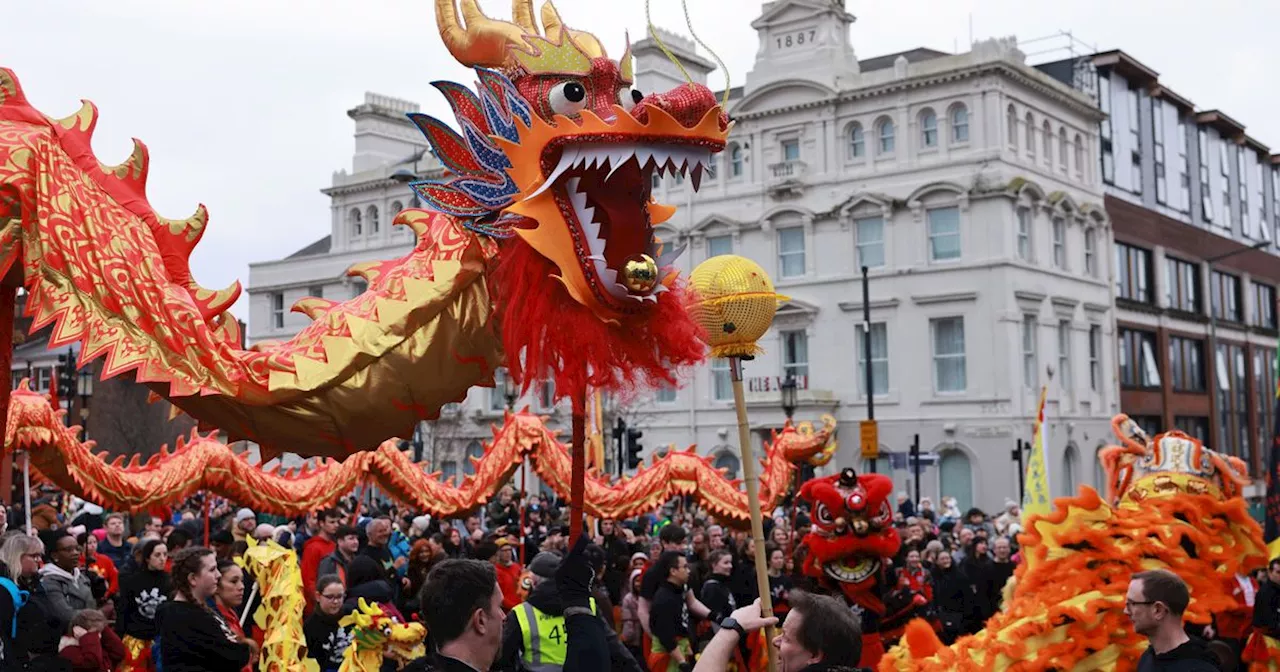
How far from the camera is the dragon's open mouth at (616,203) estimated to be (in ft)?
17.7

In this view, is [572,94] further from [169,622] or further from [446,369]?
[169,622]

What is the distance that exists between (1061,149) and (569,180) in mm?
35522

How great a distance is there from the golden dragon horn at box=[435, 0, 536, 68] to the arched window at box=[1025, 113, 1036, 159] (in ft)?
108

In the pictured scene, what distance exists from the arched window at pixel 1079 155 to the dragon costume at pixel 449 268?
3609cm

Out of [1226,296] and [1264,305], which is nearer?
[1226,296]

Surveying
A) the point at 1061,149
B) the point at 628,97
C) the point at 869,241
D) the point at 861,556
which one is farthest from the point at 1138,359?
the point at 628,97

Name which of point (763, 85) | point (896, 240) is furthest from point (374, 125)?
point (896, 240)

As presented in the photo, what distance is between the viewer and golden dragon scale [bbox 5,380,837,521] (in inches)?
357

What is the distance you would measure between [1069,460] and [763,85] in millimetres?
13515

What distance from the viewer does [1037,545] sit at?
719 cm

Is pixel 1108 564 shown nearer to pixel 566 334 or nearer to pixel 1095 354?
pixel 566 334

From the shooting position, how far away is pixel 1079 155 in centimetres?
3966

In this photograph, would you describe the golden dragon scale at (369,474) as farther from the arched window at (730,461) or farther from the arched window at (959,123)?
the arched window at (730,461)

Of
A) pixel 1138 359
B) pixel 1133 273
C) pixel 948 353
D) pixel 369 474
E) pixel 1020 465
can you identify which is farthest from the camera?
pixel 1133 273
